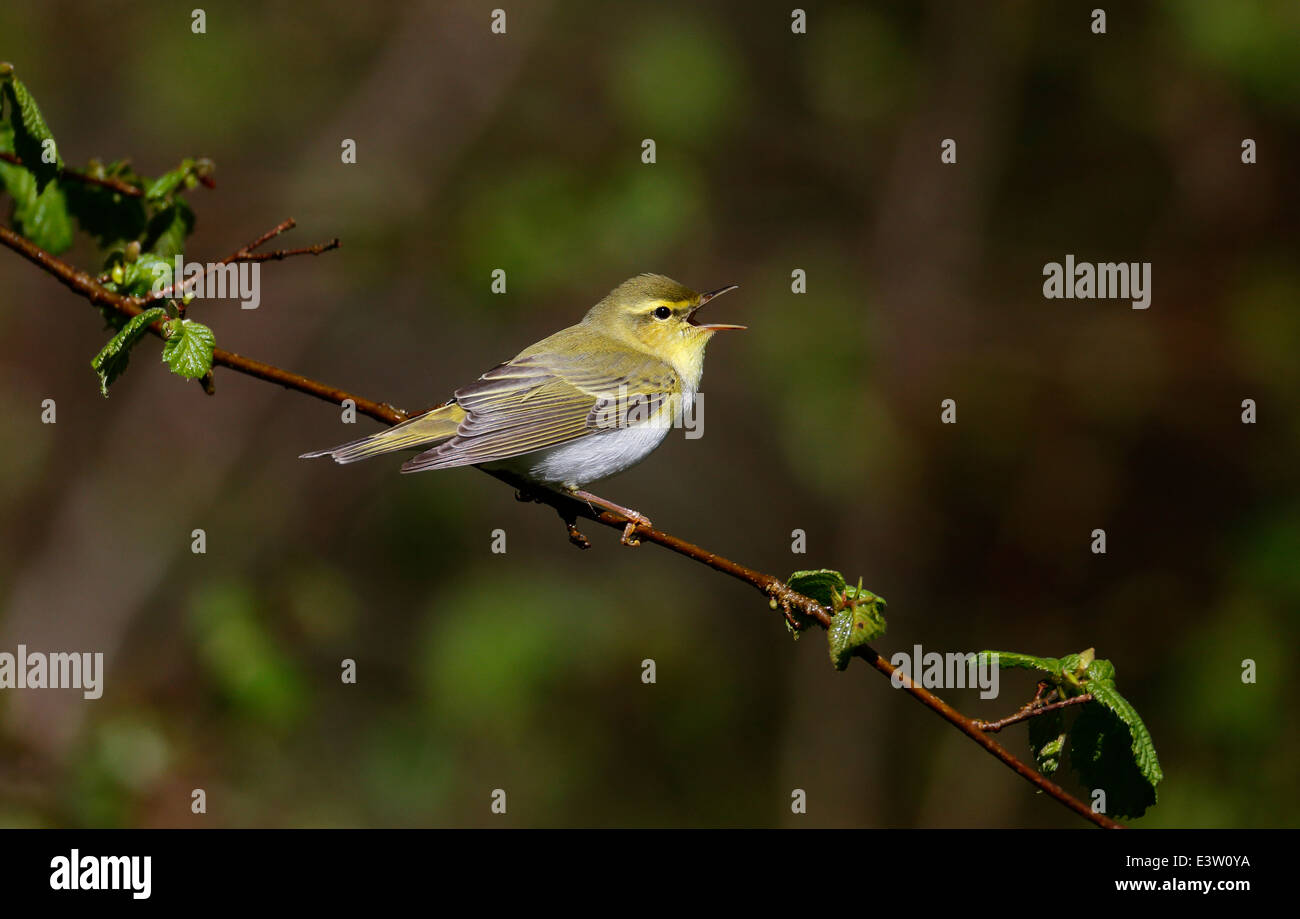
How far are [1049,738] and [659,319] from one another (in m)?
2.23

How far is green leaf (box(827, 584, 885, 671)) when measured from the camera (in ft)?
8.28

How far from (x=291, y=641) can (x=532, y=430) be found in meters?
2.62

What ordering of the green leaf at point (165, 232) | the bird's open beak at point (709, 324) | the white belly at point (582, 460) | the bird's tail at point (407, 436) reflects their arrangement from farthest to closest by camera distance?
the bird's open beak at point (709, 324) → the white belly at point (582, 460) → the bird's tail at point (407, 436) → the green leaf at point (165, 232)

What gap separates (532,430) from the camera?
3787 millimetres

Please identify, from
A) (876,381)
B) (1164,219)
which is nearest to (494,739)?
(876,381)

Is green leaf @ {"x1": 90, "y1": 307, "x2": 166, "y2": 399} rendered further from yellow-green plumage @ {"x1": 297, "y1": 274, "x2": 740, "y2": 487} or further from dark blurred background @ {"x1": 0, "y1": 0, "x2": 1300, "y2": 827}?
dark blurred background @ {"x1": 0, "y1": 0, "x2": 1300, "y2": 827}

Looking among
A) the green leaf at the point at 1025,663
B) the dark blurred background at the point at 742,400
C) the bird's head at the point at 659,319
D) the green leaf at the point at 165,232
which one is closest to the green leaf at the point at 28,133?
the green leaf at the point at 165,232

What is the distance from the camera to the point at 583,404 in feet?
13.4

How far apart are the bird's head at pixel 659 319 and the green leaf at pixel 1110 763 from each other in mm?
2153

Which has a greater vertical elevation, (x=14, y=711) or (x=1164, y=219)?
(x=1164, y=219)

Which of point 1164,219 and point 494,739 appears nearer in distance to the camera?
point 494,739

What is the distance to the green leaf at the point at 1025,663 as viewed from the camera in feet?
8.36

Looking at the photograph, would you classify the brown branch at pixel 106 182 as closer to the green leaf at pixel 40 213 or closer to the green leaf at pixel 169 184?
the green leaf at pixel 169 184

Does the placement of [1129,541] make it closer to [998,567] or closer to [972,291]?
→ [998,567]
